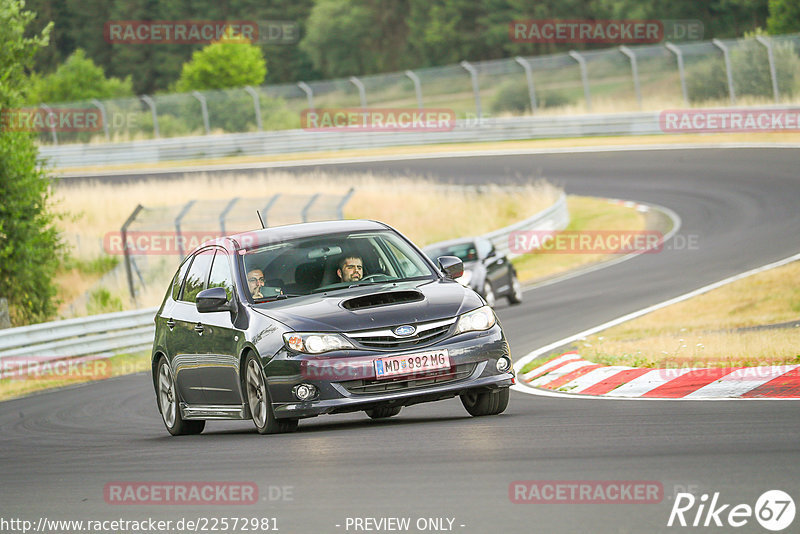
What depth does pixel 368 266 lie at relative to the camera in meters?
10.2

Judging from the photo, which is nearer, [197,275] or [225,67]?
[197,275]

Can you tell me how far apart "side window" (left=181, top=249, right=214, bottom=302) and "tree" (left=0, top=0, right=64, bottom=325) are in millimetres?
12769

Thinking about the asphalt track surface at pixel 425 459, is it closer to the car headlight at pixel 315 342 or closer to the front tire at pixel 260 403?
the front tire at pixel 260 403

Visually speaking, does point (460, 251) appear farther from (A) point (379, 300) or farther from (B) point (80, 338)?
(A) point (379, 300)

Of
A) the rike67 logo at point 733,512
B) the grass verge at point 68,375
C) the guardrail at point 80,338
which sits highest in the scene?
the rike67 logo at point 733,512

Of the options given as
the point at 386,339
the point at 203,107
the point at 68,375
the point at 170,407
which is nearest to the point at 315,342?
the point at 386,339

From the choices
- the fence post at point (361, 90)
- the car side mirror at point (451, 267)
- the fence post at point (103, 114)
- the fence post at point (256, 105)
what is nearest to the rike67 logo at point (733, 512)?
the car side mirror at point (451, 267)

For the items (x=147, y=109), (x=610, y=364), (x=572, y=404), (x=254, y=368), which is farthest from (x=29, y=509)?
(x=147, y=109)

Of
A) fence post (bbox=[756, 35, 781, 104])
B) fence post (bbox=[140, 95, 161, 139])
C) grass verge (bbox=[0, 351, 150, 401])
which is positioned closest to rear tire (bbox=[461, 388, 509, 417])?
grass verge (bbox=[0, 351, 150, 401])

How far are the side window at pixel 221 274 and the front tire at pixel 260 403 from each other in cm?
72

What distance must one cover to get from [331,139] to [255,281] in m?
42.4

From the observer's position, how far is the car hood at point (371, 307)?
29.7 ft

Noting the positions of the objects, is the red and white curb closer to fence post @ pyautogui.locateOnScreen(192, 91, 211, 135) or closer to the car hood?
the car hood

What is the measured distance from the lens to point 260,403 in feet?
31.4
